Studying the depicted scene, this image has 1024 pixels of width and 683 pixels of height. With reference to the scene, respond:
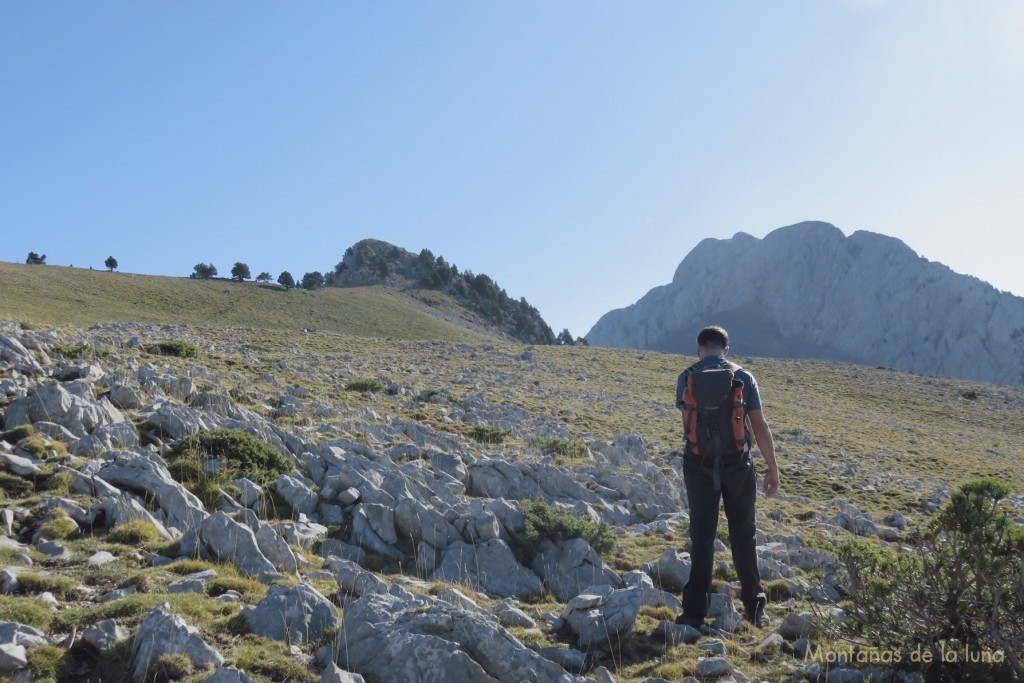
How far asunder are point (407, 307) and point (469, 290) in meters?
33.6

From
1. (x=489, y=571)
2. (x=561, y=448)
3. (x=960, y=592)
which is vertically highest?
(x=960, y=592)

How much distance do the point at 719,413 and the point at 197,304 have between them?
7703cm

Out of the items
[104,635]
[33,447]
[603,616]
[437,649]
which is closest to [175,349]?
[33,447]

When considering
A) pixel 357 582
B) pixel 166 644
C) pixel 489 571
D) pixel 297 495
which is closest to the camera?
pixel 166 644

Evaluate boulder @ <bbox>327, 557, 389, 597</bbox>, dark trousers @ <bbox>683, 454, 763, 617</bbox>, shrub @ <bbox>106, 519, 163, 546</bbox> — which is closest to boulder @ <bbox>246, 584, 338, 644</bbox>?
boulder @ <bbox>327, 557, 389, 597</bbox>

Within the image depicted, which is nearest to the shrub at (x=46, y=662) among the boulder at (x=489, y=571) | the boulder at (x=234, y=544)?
the boulder at (x=234, y=544)

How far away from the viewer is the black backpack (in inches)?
289

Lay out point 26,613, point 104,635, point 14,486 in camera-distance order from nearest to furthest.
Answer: point 104,635 < point 26,613 < point 14,486

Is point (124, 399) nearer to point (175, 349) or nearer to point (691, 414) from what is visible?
point (691, 414)

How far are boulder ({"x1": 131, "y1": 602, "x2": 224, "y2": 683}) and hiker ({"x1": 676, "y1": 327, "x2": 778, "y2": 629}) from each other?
479cm

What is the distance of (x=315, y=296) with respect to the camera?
92.4 meters

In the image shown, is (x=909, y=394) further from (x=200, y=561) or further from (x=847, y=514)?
(x=200, y=561)

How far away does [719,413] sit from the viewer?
7.40m

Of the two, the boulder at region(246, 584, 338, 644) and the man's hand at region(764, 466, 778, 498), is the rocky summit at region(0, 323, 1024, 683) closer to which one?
the boulder at region(246, 584, 338, 644)
